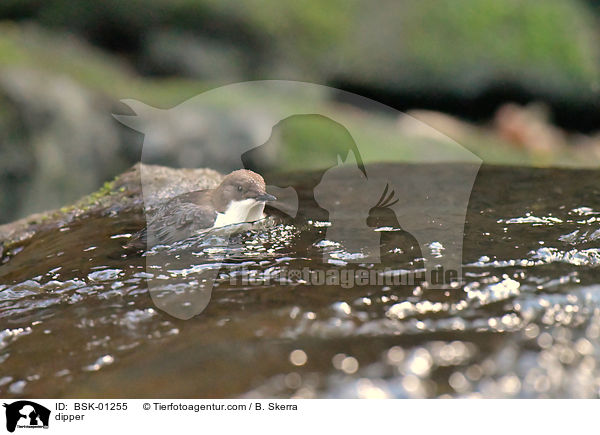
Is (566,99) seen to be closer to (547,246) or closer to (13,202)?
(547,246)

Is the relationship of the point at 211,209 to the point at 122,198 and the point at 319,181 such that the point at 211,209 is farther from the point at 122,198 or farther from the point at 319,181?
the point at 319,181

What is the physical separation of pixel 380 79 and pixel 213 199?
5599mm

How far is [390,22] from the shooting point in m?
9.12

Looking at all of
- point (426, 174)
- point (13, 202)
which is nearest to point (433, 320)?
point (426, 174)

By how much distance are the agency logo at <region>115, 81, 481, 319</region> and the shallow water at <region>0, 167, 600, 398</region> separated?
5 centimetres

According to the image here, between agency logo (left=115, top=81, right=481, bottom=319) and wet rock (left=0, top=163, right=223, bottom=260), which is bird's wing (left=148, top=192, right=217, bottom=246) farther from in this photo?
wet rock (left=0, top=163, right=223, bottom=260)

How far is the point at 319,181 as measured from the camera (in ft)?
15.5

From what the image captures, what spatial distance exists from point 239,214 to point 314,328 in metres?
1.67

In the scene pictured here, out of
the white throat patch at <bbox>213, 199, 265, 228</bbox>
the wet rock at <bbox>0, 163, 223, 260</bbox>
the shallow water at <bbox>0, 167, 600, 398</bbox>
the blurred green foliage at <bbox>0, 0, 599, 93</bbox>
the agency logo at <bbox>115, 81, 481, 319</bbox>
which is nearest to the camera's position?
the shallow water at <bbox>0, 167, 600, 398</bbox>

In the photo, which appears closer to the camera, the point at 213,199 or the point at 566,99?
the point at 213,199

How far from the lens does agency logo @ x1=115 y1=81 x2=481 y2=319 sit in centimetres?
298
